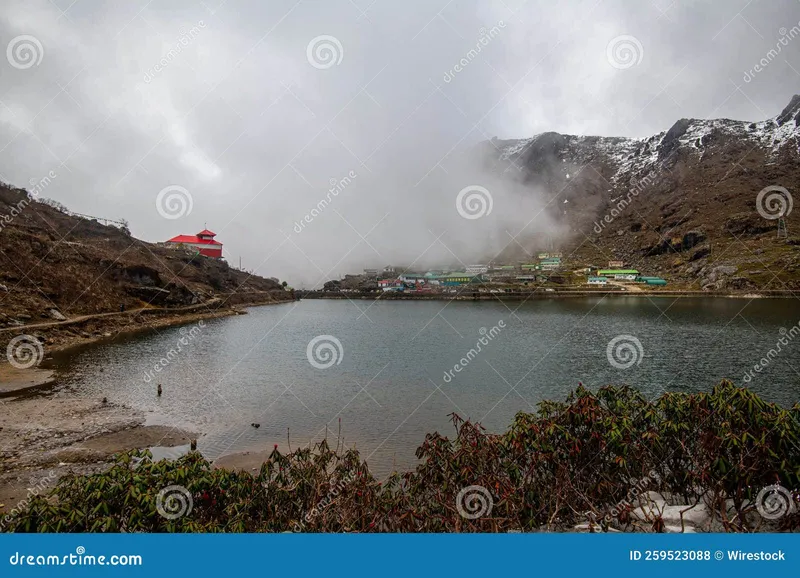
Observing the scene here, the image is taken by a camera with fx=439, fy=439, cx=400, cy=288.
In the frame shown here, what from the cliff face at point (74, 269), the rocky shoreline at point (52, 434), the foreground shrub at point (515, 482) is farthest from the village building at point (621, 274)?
the foreground shrub at point (515, 482)

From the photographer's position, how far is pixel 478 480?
9383 millimetres

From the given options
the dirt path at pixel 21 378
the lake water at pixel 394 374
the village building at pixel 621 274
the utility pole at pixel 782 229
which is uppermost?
the utility pole at pixel 782 229

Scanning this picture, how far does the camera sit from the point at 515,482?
9812 mm

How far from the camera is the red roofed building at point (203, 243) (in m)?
132

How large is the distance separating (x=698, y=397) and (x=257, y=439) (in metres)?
19.5

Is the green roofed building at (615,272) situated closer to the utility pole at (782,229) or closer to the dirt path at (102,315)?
the utility pole at (782,229)

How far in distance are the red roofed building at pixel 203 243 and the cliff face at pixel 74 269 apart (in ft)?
57.2

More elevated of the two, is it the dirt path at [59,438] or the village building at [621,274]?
the village building at [621,274]

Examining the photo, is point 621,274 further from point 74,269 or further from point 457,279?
point 74,269

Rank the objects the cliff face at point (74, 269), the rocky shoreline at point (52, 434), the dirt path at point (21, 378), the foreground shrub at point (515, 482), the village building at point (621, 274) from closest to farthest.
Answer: the foreground shrub at point (515, 482) < the rocky shoreline at point (52, 434) < the dirt path at point (21, 378) < the cliff face at point (74, 269) < the village building at point (621, 274)

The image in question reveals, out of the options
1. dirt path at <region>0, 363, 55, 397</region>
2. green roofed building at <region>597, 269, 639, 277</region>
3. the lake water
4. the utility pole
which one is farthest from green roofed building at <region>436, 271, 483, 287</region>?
dirt path at <region>0, 363, 55, 397</region>

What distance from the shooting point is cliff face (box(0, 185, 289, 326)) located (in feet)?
169

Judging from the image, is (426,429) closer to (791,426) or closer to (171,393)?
(791,426)

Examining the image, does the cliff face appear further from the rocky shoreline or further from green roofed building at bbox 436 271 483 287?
green roofed building at bbox 436 271 483 287
